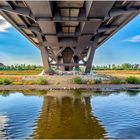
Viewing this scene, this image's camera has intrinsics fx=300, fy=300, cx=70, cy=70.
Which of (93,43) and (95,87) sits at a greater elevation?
(93,43)

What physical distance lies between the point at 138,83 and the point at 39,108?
3030 cm

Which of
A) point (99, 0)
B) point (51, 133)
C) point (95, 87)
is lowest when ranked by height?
point (51, 133)

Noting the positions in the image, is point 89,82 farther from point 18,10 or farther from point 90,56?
point 18,10

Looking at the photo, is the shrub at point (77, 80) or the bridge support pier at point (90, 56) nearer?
the shrub at point (77, 80)

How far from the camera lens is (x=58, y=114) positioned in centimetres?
1884

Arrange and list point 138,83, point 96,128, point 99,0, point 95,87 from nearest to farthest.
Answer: point 96,128 < point 99,0 < point 95,87 < point 138,83

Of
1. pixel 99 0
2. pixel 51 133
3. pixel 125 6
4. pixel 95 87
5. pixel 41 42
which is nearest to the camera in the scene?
pixel 51 133

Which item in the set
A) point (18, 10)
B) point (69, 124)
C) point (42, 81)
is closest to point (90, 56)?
point (42, 81)

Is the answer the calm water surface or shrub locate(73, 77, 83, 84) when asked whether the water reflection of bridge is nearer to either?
the calm water surface

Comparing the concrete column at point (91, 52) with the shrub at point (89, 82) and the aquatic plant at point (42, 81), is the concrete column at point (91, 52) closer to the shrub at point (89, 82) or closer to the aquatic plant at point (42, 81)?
the shrub at point (89, 82)

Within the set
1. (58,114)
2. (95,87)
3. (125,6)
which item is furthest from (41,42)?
(58,114)

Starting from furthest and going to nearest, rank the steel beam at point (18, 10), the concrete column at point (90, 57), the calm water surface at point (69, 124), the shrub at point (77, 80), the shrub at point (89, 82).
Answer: the concrete column at point (90, 57) → the shrub at point (89, 82) → the shrub at point (77, 80) → the steel beam at point (18, 10) → the calm water surface at point (69, 124)

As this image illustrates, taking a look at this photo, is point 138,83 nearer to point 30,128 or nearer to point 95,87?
point 95,87

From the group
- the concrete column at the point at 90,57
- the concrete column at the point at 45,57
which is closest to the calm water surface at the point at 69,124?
the concrete column at the point at 45,57
